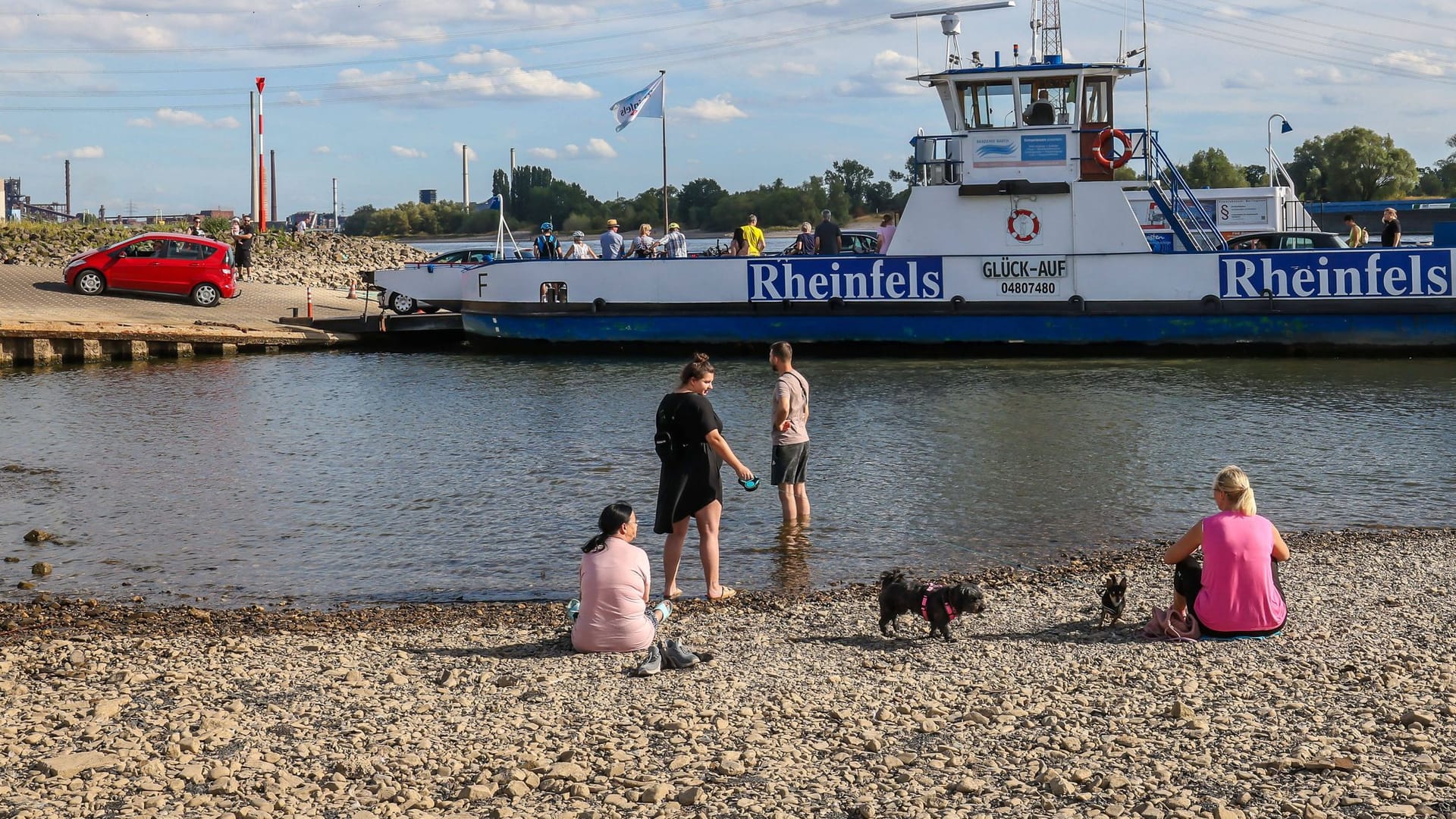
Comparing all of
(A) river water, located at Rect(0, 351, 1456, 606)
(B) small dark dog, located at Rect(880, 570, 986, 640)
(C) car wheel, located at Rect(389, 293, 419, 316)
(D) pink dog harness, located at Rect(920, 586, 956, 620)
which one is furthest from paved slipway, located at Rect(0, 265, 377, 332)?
(D) pink dog harness, located at Rect(920, 586, 956, 620)

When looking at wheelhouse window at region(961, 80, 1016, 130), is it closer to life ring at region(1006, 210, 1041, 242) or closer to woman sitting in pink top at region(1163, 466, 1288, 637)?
life ring at region(1006, 210, 1041, 242)

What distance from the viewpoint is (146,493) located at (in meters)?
13.5

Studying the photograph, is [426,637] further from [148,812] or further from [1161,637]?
[1161,637]

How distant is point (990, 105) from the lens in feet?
81.6

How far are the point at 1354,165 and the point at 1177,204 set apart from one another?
67.7 meters

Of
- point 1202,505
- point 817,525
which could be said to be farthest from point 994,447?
point 817,525

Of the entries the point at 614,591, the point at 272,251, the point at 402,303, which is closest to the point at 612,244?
the point at 402,303

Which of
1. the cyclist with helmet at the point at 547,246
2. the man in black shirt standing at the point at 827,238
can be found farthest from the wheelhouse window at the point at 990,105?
the cyclist with helmet at the point at 547,246

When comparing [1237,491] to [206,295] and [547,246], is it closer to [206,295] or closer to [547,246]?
[547,246]

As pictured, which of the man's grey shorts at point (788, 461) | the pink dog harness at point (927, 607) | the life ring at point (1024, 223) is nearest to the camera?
the pink dog harness at point (927, 607)

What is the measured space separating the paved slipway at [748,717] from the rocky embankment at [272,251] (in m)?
34.6

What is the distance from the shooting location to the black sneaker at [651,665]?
7.04 metres

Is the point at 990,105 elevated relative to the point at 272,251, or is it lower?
elevated

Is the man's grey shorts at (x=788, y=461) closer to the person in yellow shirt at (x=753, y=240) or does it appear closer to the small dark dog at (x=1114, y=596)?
the small dark dog at (x=1114, y=596)
